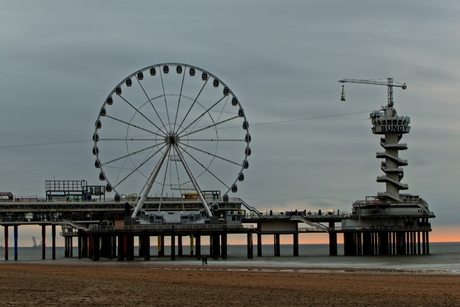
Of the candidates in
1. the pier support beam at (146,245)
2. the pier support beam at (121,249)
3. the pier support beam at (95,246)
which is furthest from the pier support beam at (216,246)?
the pier support beam at (95,246)

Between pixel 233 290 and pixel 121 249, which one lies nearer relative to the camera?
pixel 233 290

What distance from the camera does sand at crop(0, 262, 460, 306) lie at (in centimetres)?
3572

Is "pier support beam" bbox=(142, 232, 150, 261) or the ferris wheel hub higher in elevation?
the ferris wheel hub

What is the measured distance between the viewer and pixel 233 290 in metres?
41.8

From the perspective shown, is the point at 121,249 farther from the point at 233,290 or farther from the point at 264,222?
the point at 233,290

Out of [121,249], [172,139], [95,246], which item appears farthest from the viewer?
[95,246]

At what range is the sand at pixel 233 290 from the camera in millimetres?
35719

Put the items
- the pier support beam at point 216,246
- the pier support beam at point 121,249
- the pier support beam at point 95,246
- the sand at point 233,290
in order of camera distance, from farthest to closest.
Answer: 1. the pier support beam at point 95,246
2. the pier support beam at point 216,246
3. the pier support beam at point 121,249
4. the sand at point 233,290

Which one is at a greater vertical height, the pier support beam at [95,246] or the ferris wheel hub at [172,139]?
the ferris wheel hub at [172,139]

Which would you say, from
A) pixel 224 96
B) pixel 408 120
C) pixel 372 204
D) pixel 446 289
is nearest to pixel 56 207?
pixel 224 96

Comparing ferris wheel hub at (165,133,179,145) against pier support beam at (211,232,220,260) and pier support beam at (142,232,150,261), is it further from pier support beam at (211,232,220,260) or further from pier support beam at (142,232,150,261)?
Answer: pier support beam at (211,232,220,260)

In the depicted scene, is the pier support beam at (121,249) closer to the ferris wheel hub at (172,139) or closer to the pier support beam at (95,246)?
the pier support beam at (95,246)

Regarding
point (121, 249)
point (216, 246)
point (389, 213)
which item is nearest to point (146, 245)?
point (121, 249)

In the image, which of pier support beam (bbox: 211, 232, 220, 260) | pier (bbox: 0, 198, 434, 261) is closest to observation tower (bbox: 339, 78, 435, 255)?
pier (bbox: 0, 198, 434, 261)
